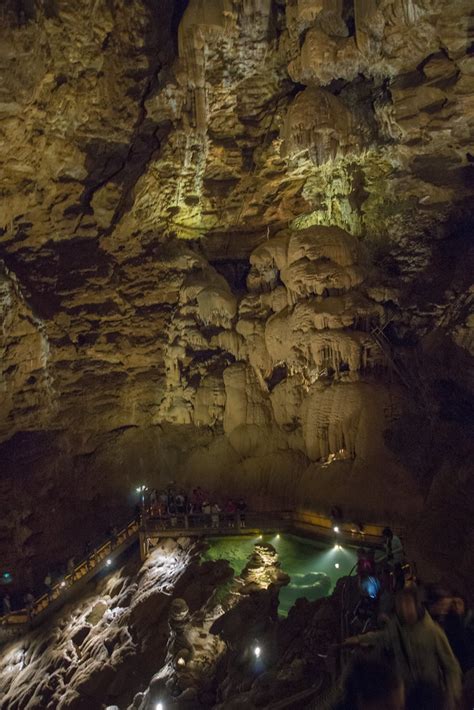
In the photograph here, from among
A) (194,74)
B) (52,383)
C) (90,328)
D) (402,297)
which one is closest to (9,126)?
(194,74)

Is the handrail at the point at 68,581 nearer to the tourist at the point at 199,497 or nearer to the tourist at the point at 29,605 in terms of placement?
the tourist at the point at 29,605

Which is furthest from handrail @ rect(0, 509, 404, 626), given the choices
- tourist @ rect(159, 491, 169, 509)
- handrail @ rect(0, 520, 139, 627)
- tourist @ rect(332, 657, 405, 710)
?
tourist @ rect(332, 657, 405, 710)

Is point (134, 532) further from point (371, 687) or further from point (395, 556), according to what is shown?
point (371, 687)

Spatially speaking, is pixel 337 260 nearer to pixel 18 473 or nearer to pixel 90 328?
pixel 90 328

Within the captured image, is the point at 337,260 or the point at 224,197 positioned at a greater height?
the point at 224,197

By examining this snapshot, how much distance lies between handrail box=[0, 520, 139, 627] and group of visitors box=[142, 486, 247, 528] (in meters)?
0.75

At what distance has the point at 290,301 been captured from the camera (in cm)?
1574

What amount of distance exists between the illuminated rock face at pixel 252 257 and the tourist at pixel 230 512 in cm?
132

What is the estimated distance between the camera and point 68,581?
45.2ft

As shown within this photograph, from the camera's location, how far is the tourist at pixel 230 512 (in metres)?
12.8

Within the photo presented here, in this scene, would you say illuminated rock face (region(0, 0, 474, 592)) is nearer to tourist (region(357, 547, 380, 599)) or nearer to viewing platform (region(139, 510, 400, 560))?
viewing platform (region(139, 510, 400, 560))

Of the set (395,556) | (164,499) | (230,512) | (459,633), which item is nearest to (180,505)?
(164,499)

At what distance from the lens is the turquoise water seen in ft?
33.9

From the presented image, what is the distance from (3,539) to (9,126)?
36.2 feet
